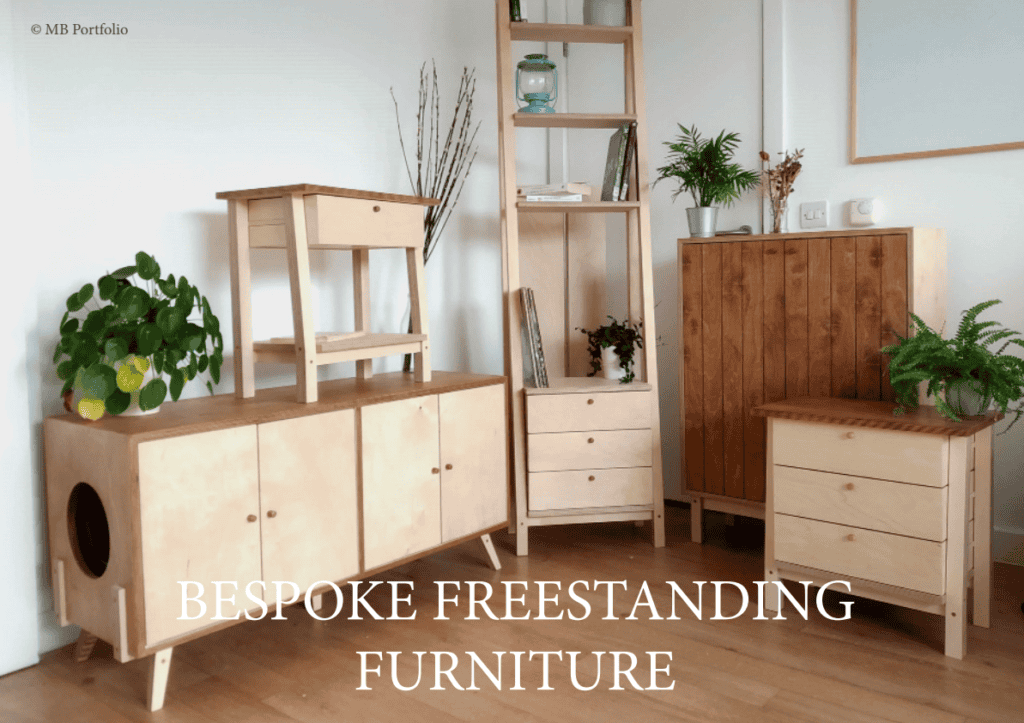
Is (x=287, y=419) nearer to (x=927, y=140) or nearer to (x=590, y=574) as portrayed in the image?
(x=590, y=574)

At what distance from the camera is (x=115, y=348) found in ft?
6.95

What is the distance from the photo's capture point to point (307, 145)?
10.1ft

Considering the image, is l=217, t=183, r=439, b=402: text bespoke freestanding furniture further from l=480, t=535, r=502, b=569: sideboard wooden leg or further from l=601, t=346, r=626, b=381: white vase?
l=601, t=346, r=626, b=381: white vase

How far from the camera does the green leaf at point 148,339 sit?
213cm

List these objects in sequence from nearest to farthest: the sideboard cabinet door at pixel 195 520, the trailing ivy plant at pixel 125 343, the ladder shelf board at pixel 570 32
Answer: the sideboard cabinet door at pixel 195 520
the trailing ivy plant at pixel 125 343
the ladder shelf board at pixel 570 32

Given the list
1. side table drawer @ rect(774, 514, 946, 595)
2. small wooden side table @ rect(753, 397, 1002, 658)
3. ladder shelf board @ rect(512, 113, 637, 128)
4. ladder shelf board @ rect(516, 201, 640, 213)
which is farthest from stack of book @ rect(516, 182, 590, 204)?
side table drawer @ rect(774, 514, 946, 595)

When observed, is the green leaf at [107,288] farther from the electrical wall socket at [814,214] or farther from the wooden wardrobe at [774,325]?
the electrical wall socket at [814,214]

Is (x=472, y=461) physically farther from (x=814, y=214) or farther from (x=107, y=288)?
(x=814, y=214)

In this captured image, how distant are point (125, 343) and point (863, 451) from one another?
80.2 inches

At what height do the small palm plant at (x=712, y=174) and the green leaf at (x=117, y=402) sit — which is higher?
the small palm plant at (x=712, y=174)

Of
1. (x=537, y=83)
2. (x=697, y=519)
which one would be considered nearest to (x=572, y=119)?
(x=537, y=83)

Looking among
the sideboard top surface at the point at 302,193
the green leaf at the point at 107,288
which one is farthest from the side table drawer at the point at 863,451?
the green leaf at the point at 107,288

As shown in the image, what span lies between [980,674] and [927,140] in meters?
1.85

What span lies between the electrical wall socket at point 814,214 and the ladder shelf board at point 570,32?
97cm
